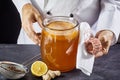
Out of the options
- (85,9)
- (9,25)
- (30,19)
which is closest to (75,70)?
(30,19)

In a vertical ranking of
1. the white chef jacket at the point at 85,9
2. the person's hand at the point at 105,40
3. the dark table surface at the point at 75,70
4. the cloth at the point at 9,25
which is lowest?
the cloth at the point at 9,25

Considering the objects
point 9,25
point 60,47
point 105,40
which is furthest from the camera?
point 9,25

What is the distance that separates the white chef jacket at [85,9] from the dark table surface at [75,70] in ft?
0.37

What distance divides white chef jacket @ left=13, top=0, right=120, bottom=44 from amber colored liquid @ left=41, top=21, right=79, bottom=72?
0.78 ft

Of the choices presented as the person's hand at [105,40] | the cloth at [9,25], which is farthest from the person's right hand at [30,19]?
the cloth at [9,25]

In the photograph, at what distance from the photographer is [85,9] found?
3.59ft

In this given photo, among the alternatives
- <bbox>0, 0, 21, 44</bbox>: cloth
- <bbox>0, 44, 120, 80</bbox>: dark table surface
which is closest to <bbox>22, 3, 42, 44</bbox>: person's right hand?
<bbox>0, 44, 120, 80</bbox>: dark table surface

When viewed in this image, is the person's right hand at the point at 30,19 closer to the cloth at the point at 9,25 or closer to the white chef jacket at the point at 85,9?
the white chef jacket at the point at 85,9

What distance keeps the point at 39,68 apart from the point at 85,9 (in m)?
0.38

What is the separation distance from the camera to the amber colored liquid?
751 mm

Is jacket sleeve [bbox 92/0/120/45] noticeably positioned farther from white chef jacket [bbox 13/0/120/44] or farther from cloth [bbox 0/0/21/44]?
cloth [bbox 0/0/21/44]

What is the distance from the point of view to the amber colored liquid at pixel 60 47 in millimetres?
751

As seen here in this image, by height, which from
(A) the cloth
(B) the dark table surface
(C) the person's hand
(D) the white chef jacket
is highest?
(D) the white chef jacket

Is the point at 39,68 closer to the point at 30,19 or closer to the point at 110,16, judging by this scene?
the point at 30,19
